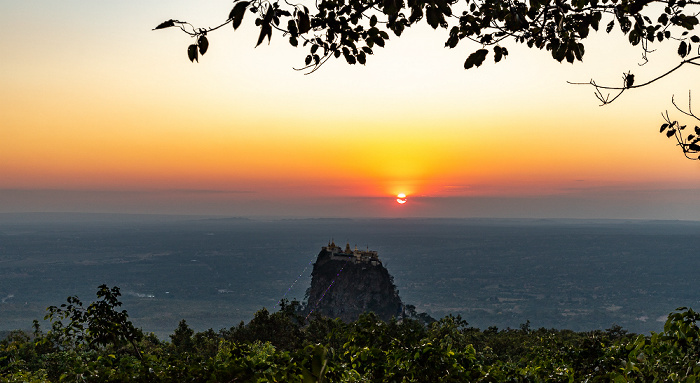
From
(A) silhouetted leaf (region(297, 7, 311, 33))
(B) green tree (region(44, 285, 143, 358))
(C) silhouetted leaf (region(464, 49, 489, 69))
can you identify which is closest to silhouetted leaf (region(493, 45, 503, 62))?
(C) silhouetted leaf (region(464, 49, 489, 69))

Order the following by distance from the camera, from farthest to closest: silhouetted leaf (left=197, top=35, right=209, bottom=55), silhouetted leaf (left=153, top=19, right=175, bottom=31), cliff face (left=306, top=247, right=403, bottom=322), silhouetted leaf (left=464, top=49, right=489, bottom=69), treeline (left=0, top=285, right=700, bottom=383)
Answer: cliff face (left=306, top=247, right=403, bottom=322) → treeline (left=0, top=285, right=700, bottom=383) → silhouetted leaf (left=464, top=49, right=489, bottom=69) → silhouetted leaf (left=197, top=35, right=209, bottom=55) → silhouetted leaf (left=153, top=19, right=175, bottom=31)

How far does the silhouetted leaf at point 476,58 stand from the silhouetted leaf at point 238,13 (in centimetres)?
267

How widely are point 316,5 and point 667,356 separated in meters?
7.79

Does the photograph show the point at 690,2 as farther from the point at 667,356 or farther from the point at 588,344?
the point at 588,344

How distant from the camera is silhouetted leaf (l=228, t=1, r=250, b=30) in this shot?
4.42 m

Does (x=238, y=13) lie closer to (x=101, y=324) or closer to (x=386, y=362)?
(x=386, y=362)

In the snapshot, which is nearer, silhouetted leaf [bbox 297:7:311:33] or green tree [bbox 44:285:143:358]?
silhouetted leaf [bbox 297:7:311:33]

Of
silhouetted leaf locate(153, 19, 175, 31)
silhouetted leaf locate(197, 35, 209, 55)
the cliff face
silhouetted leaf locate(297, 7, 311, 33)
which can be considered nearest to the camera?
silhouetted leaf locate(153, 19, 175, 31)

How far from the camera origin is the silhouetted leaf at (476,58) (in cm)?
581

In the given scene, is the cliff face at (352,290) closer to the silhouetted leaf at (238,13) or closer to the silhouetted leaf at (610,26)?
the silhouetted leaf at (610,26)

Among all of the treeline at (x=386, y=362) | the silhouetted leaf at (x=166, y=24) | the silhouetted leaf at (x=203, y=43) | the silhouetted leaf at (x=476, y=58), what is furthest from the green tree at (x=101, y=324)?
the silhouetted leaf at (x=476, y=58)

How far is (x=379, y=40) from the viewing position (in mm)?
7016

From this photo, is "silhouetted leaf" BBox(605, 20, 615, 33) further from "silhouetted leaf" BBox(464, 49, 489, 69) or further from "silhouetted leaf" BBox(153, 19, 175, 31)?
"silhouetted leaf" BBox(153, 19, 175, 31)

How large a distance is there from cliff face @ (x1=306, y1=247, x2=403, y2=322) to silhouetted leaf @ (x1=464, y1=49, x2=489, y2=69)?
141 meters
